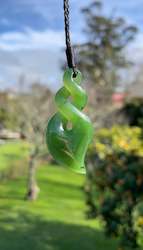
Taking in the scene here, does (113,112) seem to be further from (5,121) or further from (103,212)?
(103,212)

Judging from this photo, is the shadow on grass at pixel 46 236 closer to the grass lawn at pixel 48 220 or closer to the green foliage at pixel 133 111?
the grass lawn at pixel 48 220

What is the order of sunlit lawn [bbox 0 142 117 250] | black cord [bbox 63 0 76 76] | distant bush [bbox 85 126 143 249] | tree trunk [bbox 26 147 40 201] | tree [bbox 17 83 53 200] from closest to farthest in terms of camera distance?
1. black cord [bbox 63 0 76 76]
2. distant bush [bbox 85 126 143 249]
3. sunlit lawn [bbox 0 142 117 250]
4. tree trunk [bbox 26 147 40 201]
5. tree [bbox 17 83 53 200]

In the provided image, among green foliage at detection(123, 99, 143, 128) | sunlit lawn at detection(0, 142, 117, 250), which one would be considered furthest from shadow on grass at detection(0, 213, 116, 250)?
green foliage at detection(123, 99, 143, 128)

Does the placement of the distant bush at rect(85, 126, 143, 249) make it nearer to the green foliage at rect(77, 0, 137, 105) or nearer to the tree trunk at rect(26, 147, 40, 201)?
the tree trunk at rect(26, 147, 40, 201)

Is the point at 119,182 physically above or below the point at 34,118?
above

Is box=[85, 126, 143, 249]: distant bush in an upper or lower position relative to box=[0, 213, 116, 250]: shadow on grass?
upper

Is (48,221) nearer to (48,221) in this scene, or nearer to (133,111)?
(48,221)

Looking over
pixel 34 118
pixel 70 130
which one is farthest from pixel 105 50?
pixel 70 130
